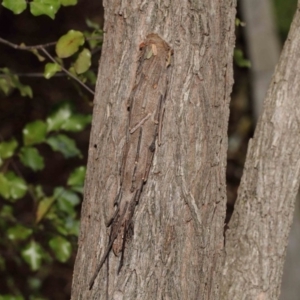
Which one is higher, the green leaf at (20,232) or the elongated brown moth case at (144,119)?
the elongated brown moth case at (144,119)

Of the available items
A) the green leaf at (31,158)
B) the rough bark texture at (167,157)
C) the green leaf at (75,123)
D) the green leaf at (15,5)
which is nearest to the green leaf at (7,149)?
the green leaf at (31,158)

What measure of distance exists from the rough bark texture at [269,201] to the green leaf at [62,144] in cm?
77

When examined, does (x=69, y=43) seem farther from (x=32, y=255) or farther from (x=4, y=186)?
(x=32, y=255)

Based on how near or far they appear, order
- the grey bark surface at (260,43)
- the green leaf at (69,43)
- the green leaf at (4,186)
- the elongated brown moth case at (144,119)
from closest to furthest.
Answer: the elongated brown moth case at (144,119), the green leaf at (69,43), the green leaf at (4,186), the grey bark surface at (260,43)

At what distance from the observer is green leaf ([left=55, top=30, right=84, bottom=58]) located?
1.92 meters

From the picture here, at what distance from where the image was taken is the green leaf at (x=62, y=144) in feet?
7.72

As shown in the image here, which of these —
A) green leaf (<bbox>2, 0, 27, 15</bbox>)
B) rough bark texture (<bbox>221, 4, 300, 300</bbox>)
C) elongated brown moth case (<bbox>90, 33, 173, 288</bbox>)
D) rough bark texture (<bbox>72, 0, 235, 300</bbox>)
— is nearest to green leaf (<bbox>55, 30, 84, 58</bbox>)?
green leaf (<bbox>2, 0, 27, 15</bbox>)

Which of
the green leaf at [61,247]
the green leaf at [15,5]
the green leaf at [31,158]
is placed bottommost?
the green leaf at [61,247]

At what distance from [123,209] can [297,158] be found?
1.72 ft

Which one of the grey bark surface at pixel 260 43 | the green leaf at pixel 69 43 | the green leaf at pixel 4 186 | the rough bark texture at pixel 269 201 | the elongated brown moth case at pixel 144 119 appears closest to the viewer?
the elongated brown moth case at pixel 144 119

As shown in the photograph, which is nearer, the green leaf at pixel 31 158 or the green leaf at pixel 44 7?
the green leaf at pixel 44 7

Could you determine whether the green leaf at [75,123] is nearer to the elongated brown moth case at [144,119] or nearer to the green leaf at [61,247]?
the green leaf at [61,247]

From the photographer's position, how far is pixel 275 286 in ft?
5.86

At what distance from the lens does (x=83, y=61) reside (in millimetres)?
1986
